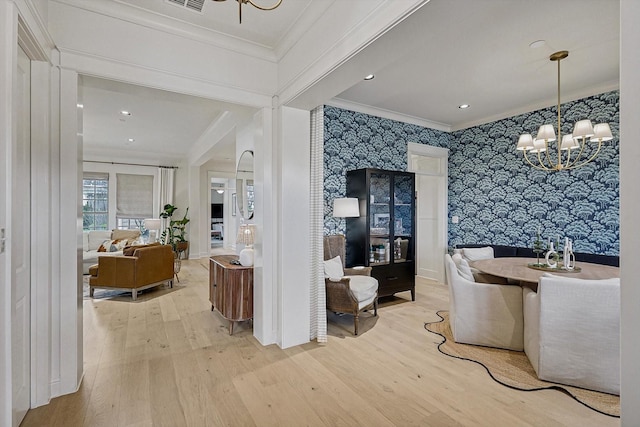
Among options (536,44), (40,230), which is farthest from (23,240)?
(536,44)

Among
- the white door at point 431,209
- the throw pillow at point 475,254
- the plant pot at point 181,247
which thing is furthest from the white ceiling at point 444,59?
the plant pot at point 181,247

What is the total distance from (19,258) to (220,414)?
156 centimetres

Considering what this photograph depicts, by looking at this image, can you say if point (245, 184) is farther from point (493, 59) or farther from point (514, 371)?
Result: point (514, 371)

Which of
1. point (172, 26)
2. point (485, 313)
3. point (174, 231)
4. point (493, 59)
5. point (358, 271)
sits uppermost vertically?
point (493, 59)

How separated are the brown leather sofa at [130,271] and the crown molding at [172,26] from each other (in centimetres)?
333

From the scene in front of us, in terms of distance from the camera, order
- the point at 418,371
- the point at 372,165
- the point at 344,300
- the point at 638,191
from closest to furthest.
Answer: the point at 638,191
the point at 418,371
the point at 344,300
the point at 372,165

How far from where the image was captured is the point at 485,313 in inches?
118

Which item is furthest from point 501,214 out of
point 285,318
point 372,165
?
point 285,318

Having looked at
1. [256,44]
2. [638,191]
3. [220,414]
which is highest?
[256,44]

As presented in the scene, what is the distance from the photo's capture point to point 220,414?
202 centimetres

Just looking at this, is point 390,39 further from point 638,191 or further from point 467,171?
point 467,171

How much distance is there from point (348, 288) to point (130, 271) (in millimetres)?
3348

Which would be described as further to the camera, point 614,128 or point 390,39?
point 614,128

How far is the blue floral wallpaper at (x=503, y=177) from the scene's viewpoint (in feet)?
13.0
